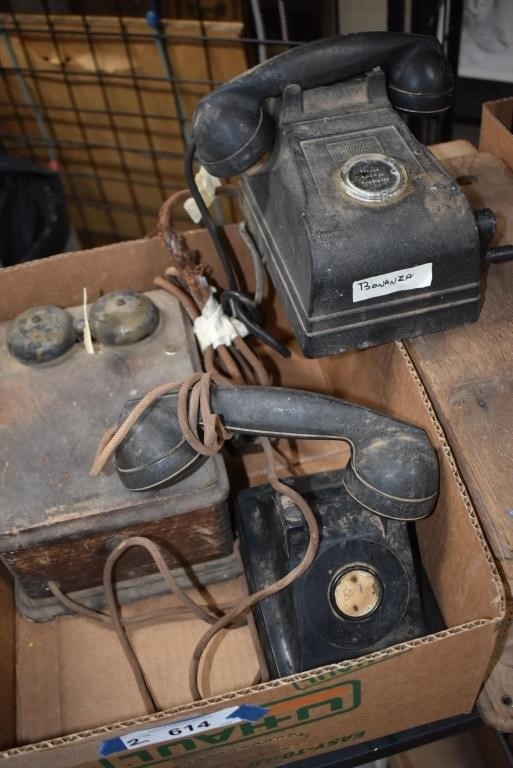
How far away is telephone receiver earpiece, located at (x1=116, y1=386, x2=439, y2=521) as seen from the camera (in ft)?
2.16

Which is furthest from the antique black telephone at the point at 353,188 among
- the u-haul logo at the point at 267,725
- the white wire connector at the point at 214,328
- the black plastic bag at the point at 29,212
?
the black plastic bag at the point at 29,212

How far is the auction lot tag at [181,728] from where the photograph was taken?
56 centimetres

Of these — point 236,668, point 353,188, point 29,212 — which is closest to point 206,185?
point 353,188

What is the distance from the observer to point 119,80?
164cm

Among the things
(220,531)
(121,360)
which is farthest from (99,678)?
(121,360)

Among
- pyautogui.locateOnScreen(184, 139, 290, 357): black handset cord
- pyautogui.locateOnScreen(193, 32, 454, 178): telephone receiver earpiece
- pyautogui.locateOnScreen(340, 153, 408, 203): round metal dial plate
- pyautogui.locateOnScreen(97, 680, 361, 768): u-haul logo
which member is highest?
pyautogui.locateOnScreen(193, 32, 454, 178): telephone receiver earpiece

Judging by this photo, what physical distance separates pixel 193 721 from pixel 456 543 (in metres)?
0.29

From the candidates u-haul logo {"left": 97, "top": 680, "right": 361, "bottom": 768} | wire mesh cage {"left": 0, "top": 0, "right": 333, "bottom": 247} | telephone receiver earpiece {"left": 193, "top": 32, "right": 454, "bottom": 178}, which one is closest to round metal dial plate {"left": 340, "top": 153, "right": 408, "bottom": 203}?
telephone receiver earpiece {"left": 193, "top": 32, "right": 454, "bottom": 178}

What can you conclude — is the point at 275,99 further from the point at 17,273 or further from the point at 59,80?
the point at 59,80

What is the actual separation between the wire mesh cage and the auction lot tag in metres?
1.16

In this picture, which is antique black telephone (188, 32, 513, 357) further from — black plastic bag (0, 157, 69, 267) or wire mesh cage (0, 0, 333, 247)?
black plastic bag (0, 157, 69, 267)

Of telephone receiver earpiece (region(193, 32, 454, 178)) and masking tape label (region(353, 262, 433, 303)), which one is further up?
telephone receiver earpiece (region(193, 32, 454, 178))

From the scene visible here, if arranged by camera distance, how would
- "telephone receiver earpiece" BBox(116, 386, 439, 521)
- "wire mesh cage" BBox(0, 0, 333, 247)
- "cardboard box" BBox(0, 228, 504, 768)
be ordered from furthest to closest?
"wire mesh cage" BBox(0, 0, 333, 247)
"telephone receiver earpiece" BBox(116, 386, 439, 521)
"cardboard box" BBox(0, 228, 504, 768)

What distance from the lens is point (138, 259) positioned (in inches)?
38.0
